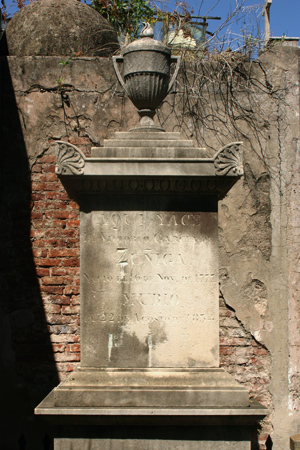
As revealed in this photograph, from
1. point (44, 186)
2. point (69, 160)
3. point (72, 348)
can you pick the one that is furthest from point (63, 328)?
point (69, 160)

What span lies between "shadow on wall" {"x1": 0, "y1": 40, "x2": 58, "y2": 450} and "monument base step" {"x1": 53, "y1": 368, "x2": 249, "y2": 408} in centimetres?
228

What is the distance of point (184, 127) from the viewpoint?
5.85 metres

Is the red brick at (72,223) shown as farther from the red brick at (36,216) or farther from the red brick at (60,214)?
the red brick at (36,216)

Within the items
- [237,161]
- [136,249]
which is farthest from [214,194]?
[136,249]

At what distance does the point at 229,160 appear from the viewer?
3.35 meters

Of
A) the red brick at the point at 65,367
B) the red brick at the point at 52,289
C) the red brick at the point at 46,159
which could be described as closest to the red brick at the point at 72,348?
the red brick at the point at 65,367

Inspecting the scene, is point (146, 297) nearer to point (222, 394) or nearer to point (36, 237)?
point (222, 394)

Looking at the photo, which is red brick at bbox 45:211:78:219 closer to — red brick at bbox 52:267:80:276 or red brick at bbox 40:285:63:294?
red brick at bbox 52:267:80:276

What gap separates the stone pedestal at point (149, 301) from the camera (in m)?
3.25

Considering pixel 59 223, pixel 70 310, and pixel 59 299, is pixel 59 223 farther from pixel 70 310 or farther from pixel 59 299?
pixel 70 310

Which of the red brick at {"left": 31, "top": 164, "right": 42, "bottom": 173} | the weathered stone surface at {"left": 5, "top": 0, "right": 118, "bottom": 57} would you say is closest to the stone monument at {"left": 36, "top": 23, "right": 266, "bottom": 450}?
the red brick at {"left": 31, "top": 164, "right": 42, "bottom": 173}

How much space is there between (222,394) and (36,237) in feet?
9.71

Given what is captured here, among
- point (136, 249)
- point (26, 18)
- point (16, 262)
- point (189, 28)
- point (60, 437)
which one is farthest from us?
point (189, 28)

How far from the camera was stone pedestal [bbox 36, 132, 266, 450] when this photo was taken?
3248 millimetres
